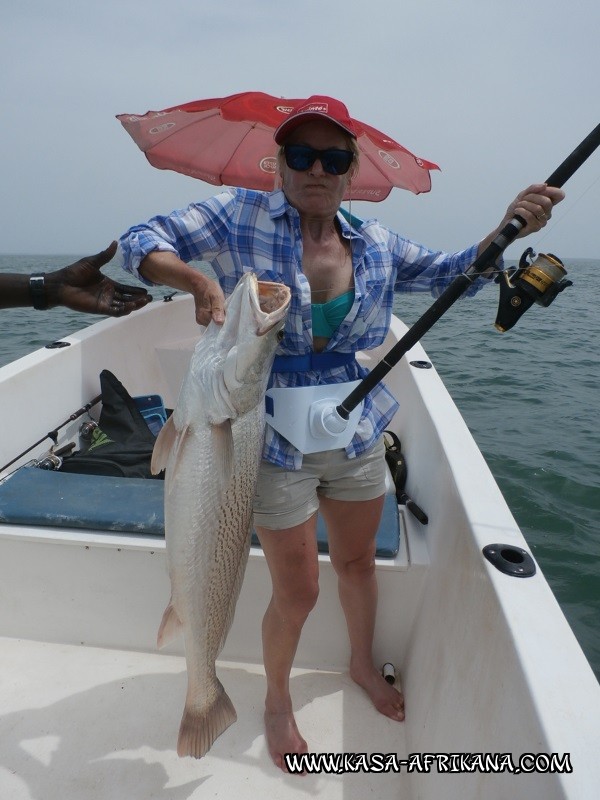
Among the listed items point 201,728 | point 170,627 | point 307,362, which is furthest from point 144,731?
point 307,362

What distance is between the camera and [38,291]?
223 centimetres

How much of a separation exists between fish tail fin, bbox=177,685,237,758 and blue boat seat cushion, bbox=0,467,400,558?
75cm

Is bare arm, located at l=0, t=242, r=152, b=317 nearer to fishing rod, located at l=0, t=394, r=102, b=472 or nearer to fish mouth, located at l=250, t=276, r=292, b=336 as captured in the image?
fish mouth, located at l=250, t=276, r=292, b=336

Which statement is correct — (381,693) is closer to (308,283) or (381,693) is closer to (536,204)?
(308,283)

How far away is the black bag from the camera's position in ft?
10.9

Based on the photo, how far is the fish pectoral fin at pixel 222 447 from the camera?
1792mm

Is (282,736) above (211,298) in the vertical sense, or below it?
below

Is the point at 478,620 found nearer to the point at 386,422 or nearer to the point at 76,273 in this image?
the point at 386,422

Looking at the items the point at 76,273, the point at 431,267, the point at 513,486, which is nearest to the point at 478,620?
the point at 431,267

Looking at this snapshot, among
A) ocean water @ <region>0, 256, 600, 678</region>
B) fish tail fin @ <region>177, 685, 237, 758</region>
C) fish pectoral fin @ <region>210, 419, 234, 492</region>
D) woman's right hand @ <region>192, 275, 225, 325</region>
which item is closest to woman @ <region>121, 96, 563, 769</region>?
woman's right hand @ <region>192, 275, 225, 325</region>

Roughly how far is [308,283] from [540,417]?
664 centimetres

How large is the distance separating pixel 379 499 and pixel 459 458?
55cm

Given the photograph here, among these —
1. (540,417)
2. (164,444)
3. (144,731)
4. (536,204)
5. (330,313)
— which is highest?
(536,204)

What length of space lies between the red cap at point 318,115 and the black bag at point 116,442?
7.18 feet
